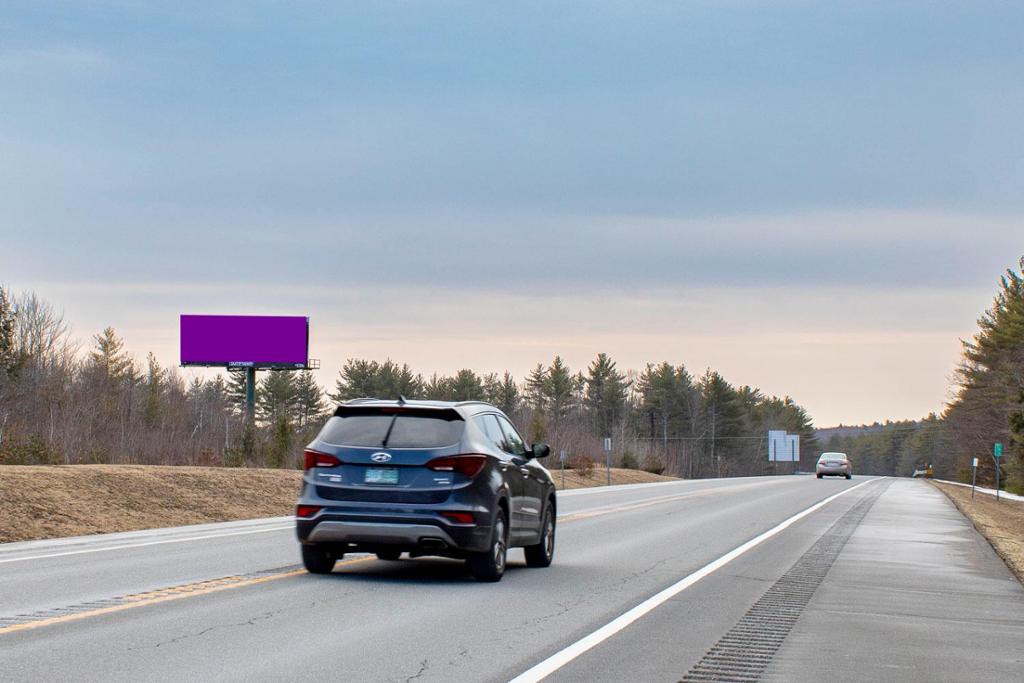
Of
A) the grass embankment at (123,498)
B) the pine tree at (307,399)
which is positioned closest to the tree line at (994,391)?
the grass embankment at (123,498)

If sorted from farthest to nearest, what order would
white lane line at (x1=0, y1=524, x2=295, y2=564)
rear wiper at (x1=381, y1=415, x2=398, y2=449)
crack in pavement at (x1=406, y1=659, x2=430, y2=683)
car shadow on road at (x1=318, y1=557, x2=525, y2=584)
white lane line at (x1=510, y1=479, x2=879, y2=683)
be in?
white lane line at (x1=0, y1=524, x2=295, y2=564), car shadow on road at (x1=318, y1=557, x2=525, y2=584), rear wiper at (x1=381, y1=415, x2=398, y2=449), white lane line at (x1=510, y1=479, x2=879, y2=683), crack in pavement at (x1=406, y1=659, x2=430, y2=683)

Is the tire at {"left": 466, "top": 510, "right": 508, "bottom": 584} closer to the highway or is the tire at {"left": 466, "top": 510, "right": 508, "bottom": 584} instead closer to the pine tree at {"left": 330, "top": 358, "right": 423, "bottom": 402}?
the highway

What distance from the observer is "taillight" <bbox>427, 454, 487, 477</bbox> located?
13609 mm

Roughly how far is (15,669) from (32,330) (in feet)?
241

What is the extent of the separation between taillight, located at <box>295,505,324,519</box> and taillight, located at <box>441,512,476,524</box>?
1298 mm

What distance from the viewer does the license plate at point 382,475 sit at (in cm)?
1360

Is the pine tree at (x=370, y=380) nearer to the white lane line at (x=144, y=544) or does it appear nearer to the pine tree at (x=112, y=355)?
the pine tree at (x=112, y=355)

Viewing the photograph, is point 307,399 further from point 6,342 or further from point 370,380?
point 6,342

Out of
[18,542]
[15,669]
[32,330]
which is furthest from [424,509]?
[32,330]

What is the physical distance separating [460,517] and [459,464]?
0.54m

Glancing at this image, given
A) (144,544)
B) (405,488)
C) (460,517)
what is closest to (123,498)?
(144,544)

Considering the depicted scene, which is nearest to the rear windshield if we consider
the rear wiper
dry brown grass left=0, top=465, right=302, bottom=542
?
the rear wiper

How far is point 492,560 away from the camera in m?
13.8

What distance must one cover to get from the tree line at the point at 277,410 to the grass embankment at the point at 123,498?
462 centimetres
